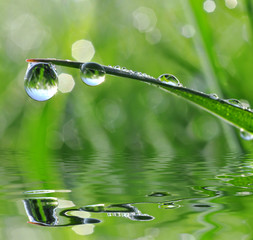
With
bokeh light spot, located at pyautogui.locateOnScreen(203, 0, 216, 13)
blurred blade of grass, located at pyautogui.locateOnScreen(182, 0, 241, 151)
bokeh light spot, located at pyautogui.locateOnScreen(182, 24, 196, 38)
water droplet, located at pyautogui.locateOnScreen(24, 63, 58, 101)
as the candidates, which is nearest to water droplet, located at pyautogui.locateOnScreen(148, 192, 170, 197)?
water droplet, located at pyautogui.locateOnScreen(24, 63, 58, 101)

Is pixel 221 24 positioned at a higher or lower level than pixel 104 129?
higher

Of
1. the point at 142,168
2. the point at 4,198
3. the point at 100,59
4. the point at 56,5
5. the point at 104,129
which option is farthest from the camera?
the point at 56,5

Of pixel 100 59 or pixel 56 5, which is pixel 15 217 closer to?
pixel 100 59

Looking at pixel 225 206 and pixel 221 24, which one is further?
pixel 221 24

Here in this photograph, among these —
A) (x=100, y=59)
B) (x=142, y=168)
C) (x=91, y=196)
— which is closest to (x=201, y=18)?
(x=100, y=59)

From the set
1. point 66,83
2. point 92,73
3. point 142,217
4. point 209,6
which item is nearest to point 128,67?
point 66,83

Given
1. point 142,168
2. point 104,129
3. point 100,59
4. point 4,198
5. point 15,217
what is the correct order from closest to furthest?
point 15,217 < point 4,198 < point 142,168 < point 104,129 < point 100,59

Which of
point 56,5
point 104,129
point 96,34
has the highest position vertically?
point 56,5
